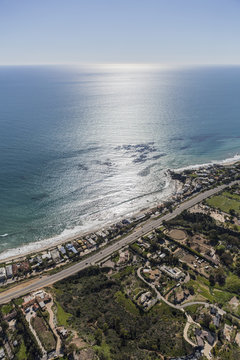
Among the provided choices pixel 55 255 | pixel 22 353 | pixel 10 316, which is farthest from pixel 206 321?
pixel 55 255

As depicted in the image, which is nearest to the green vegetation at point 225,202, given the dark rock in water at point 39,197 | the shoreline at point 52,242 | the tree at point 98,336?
the shoreline at point 52,242

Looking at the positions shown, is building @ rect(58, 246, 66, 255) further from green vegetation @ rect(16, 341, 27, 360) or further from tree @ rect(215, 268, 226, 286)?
tree @ rect(215, 268, 226, 286)

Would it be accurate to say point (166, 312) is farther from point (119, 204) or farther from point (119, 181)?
point (119, 181)

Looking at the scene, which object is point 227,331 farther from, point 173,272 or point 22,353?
point 22,353

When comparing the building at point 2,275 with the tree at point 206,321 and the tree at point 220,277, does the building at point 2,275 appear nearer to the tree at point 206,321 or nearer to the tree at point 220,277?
the tree at point 206,321

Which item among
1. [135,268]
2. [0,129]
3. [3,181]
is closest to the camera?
[135,268]

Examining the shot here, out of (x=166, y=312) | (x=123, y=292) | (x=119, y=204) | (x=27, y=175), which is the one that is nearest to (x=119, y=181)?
(x=119, y=204)

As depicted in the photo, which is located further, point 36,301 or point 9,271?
point 9,271
